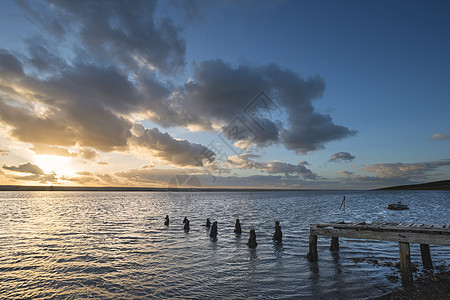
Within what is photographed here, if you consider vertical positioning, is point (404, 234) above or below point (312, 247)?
above

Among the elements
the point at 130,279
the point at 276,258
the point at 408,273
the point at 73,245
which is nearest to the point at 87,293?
the point at 130,279

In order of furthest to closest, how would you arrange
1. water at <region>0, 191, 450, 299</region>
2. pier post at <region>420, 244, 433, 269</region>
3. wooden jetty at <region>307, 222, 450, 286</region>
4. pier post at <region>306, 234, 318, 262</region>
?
1. pier post at <region>306, 234, 318, 262</region>
2. pier post at <region>420, 244, 433, 269</region>
3. water at <region>0, 191, 450, 299</region>
4. wooden jetty at <region>307, 222, 450, 286</region>

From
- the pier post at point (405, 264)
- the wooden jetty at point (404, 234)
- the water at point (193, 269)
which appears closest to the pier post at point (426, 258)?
the wooden jetty at point (404, 234)

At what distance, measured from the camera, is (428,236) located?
34.7 feet

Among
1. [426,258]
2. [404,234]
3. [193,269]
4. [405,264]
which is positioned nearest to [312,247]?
[405,264]

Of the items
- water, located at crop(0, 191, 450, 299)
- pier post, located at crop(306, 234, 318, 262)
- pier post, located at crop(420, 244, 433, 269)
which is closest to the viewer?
water, located at crop(0, 191, 450, 299)

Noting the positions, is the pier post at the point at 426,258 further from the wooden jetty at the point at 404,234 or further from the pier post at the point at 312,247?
the pier post at the point at 312,247

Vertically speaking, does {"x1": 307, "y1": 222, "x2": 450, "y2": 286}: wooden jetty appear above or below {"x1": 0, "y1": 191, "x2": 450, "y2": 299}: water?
above

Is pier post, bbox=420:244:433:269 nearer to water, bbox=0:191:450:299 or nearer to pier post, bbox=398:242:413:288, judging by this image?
water, bbox=0:191:450:299

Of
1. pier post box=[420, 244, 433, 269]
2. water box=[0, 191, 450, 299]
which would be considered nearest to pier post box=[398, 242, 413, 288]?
water box=[0, 191, 450, 299]

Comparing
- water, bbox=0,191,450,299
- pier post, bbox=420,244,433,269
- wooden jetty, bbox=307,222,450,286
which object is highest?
wooden jetty, bbox=307,222,450,286

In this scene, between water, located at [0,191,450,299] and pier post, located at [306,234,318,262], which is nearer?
water, located at [0,191,450,299]

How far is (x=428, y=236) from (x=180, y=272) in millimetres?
11770

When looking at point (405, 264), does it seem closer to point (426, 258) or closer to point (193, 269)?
point (426, 258)
